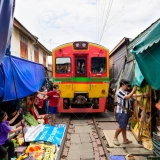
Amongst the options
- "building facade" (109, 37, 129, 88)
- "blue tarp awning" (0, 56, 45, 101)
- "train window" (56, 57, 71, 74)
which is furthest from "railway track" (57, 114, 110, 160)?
"building facade" (109, 37, 129, 88)

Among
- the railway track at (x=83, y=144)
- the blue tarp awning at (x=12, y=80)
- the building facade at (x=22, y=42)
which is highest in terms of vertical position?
the building facade at (x=22, y=42)

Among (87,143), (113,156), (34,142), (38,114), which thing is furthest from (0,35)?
(38,114)

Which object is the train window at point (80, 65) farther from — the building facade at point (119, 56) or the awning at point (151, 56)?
the awning at point (151, 56)

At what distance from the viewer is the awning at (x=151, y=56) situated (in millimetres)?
3873

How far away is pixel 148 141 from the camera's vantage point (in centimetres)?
566

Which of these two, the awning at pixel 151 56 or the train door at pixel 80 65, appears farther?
the train door at pixel 80 65

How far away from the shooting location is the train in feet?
31.9

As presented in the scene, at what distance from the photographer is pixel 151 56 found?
4.18 metres

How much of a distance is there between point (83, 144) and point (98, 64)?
455cm

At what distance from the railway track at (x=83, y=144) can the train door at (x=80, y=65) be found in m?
2.43

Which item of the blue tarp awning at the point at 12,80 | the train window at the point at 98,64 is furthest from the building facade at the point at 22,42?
the blue tarp awning at the point at 12,80

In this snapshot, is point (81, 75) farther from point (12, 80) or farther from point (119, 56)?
point (12, 80)

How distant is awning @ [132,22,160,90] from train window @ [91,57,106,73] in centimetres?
531

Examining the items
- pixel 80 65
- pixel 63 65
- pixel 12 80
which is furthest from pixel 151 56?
pixel 63 65
